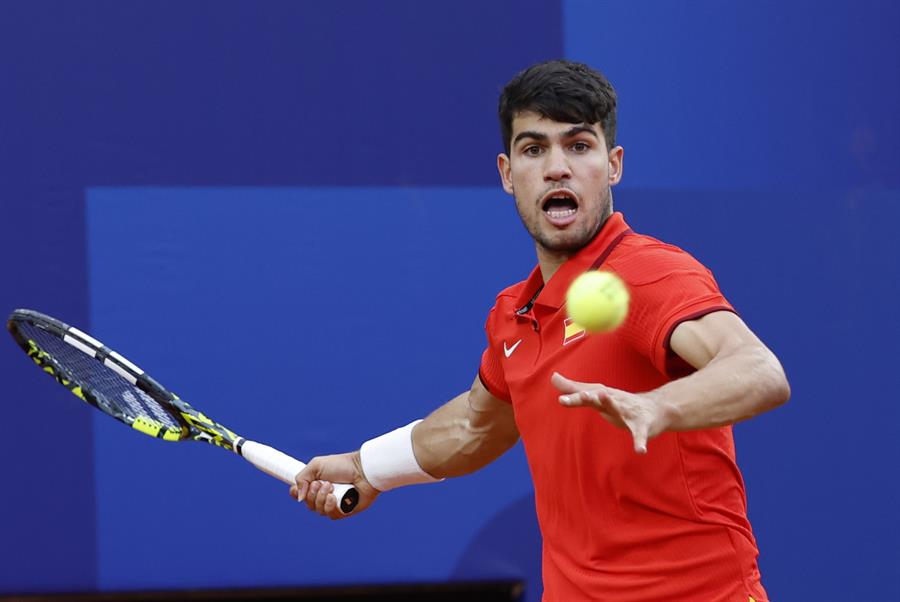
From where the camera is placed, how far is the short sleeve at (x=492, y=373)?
8.44 feet

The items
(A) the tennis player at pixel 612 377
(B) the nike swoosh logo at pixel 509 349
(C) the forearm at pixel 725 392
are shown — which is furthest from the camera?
(B) the nike swoosh logo at pixel 509 349

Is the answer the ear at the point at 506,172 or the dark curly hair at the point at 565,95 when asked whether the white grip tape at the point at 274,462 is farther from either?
the dark curly hair at the point at 565,95

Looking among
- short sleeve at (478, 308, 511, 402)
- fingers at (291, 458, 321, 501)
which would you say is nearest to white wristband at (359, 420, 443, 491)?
fingers at (291, 458, 321, 501)

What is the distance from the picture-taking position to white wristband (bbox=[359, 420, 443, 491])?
2.82 metres

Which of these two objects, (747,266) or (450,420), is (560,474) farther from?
(747,266)

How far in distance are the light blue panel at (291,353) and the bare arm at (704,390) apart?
5.37 feet

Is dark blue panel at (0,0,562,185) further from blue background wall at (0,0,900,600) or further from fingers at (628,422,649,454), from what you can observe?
fingers at (628,422,649,454)

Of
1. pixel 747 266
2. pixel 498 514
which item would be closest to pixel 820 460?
pixel 747 266

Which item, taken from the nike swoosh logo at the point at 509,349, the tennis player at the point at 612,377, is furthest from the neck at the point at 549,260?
the nike swoosh logo at the point at 509,349

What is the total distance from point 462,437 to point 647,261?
86 cm

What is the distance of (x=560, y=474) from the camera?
2234mm

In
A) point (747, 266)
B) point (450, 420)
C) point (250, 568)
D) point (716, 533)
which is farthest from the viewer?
point (747, 266)

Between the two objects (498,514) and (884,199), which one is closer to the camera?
(498,514)

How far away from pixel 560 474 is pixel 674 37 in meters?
1.82
